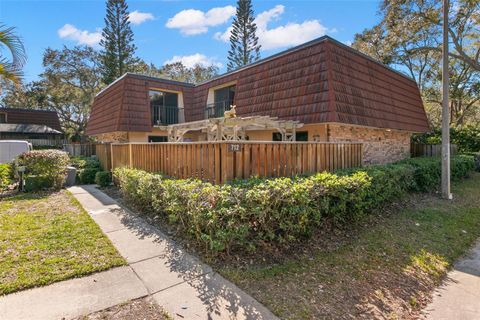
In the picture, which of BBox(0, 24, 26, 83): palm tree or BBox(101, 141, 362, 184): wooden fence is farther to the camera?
BBox(0, 24, 26, 83): palm tree

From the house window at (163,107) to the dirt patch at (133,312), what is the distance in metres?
12.2

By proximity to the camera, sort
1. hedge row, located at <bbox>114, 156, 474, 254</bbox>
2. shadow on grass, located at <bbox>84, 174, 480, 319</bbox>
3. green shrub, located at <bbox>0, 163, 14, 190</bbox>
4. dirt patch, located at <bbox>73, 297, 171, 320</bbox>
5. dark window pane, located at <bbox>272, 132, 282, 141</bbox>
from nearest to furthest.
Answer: dirt patch, located at <bbox>73, 297, 171, 320</bbox> < shadow on grass, located at <bbox>84, 174, 480, 319</bbox> < hedge row, located at <bbox>114, 156, 474, 254</bbox> < green shrub, located at <bbox>0, 163, 14, 190</bbox> < dark window pane, located at <bbox>272, 132, 282, 141</bbox>

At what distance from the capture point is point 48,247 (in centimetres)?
433

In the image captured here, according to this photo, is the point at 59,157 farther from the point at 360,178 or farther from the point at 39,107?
the point at 39,107

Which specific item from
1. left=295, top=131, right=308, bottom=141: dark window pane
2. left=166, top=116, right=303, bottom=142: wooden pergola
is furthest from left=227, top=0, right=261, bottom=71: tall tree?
left=166, top=116, right=303, bottom=142: wooden pergola

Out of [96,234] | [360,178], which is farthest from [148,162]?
[360,178]

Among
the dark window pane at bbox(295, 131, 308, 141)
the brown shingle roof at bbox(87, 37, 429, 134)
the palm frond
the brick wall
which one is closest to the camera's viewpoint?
the palm frond

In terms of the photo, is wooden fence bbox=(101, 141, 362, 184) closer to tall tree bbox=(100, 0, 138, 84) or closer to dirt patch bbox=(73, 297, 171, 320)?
dirt patch bbox=(73, 297, 171, 320)

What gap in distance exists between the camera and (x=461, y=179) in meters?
11.7

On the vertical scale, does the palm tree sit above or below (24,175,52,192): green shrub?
above

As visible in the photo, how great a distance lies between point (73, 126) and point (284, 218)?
3589 centimetres

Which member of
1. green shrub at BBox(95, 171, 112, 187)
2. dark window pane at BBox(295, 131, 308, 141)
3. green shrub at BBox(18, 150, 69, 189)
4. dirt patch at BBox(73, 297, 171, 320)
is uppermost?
dark window pane at BBox(295, 131, 308, 141)

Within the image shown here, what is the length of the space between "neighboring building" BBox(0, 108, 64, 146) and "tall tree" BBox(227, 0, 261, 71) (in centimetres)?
1971

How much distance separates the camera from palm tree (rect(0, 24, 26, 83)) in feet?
18.0
